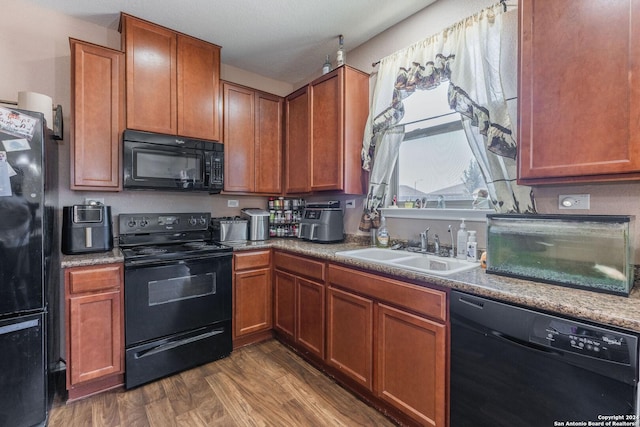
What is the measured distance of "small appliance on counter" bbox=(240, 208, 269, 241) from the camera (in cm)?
284

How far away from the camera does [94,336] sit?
1854 mm

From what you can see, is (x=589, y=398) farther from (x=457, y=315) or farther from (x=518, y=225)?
(x=518, y=225)

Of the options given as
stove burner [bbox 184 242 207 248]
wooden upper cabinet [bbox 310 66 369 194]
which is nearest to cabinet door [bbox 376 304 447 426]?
wooden upper cabinet [bbox 310 66 369 194]

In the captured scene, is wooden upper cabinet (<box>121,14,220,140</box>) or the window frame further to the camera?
wooden upper cabinet (<box>121,14,220,140</box>)

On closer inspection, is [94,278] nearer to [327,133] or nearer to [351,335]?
[351,335]

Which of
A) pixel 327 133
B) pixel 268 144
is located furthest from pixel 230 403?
pixel 268 144

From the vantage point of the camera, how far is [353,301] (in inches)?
73.2

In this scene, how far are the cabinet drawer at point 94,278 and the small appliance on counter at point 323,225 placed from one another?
145 cm

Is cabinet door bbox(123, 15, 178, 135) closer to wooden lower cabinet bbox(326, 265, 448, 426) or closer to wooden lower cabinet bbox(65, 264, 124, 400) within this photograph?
wooden lower cabinet bbox(65, 264, 124, 400)

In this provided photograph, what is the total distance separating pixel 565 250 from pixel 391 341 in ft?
3.07

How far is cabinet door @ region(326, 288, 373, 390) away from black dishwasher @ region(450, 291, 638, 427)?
1.70 feet

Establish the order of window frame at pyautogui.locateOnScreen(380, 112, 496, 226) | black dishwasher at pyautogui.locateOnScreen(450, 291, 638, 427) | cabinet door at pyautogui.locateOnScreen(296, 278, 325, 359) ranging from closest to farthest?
black dishwasher at pyautogui.locateOnScreen(450, 291, 638, 427), window frame at pyautogui.locateOnScreen(380, 112, 496, 226), cabinet door at pyautogui.locateOnScreen(296, 278, 325, 359)

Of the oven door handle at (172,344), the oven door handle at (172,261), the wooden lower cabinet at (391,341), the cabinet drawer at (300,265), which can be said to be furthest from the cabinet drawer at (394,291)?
the oven door handle at (172,344)

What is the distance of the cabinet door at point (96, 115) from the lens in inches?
80.0
